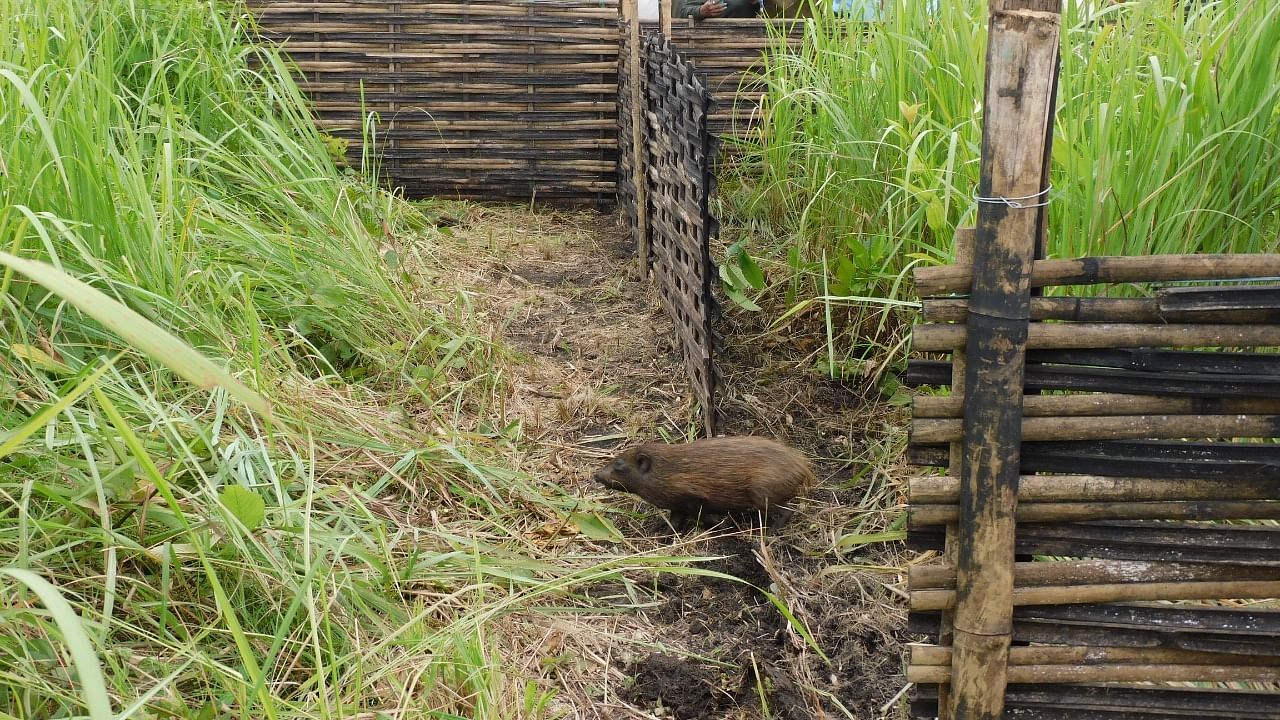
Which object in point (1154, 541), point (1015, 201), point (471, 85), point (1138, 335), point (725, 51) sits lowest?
point (1154, 541)

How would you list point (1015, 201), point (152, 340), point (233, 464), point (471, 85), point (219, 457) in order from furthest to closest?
point (471, 85), point (219, 457), point (233, 464), point (1015, 201), point (152, 340)

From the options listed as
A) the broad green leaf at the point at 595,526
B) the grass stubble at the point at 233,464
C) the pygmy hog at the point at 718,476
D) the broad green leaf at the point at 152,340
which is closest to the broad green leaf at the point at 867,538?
the pygmy hog at the point at 718,476

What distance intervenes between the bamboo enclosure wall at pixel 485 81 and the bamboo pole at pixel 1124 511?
558 cm

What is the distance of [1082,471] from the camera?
2396mm

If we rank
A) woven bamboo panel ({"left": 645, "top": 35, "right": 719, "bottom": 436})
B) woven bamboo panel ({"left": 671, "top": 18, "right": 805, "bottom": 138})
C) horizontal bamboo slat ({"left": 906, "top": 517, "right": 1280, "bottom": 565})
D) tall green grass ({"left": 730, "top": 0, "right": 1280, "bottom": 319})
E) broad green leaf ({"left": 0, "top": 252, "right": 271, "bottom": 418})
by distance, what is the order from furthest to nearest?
woven bamboo panel ({"left": 671, "top": 18, "right": 805, "bottom": 138}) → woven bamboo panel ({"left": 645, "top": 35, "right": 719, "bottom": 436}) → tall green grass ({"left": 730, "top": 0, "right": 1280, "bottom": 319}) → horizontal bamboo slat ({"left": 906, "top": 517, "right": 1280, "bottom": 565}) → broad green leaf ({"left": 0, "top": 252, "right": 271, "bottom": 418})

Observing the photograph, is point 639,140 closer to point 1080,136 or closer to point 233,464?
point 1080,136

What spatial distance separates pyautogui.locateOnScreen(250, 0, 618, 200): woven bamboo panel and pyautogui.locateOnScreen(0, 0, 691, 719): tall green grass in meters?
3.08

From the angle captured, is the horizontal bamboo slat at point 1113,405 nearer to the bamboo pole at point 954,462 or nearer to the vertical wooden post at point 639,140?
the bamboo pole at point 954,462

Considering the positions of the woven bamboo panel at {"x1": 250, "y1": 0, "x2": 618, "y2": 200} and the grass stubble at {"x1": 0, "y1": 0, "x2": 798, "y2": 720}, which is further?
the woven bamboo panel at {"x1": 250, "y1": 0, "x2": 618, "y2": 200}

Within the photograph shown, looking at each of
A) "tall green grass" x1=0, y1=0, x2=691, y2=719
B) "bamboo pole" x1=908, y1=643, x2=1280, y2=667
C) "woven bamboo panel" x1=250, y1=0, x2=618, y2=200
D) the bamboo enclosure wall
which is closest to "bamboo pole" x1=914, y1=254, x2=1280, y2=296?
"bamboo pole" x1=908, y1=643, x2=1280, y2=667

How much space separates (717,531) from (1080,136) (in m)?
1.76

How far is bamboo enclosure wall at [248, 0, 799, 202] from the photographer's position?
785cm

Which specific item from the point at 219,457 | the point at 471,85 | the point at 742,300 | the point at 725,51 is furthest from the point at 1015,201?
the point at 471,85

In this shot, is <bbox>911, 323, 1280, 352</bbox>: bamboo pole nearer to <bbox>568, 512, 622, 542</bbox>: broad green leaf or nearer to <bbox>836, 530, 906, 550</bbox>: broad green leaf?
<bbox>836, 530, 906, 550</bbox>: broad green leaf
